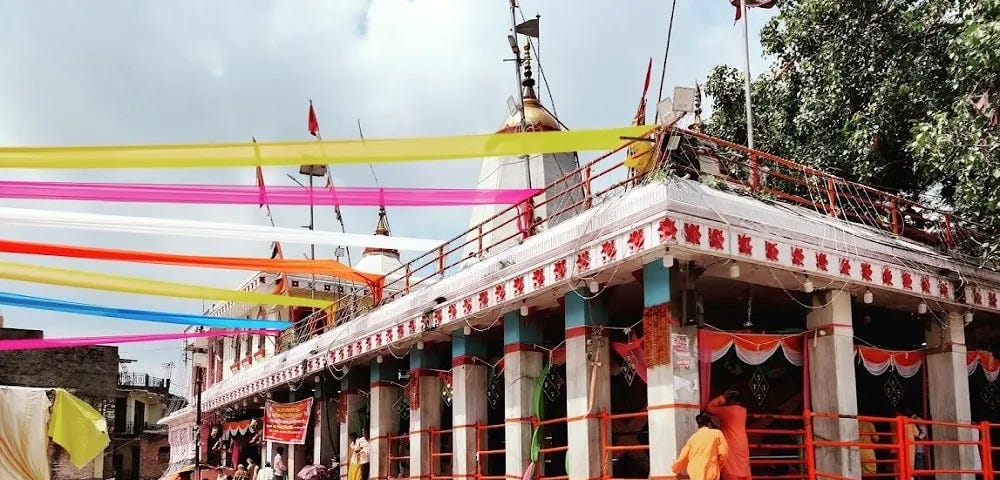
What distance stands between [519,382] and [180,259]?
252 inches

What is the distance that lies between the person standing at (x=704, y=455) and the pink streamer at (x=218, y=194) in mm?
6264

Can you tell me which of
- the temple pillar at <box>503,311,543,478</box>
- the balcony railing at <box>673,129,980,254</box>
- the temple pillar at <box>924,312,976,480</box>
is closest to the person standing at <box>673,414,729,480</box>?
the balcony railing at <box>673,129,980,254</box>

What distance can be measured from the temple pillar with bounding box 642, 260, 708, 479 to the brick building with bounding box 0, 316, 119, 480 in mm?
27690

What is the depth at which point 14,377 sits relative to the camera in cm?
3434

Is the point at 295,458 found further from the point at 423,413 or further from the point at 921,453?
the point at 921,453

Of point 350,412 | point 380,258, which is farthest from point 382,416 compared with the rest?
point 380,258

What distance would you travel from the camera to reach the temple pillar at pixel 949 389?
13.5m

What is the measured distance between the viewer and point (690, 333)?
454 inches

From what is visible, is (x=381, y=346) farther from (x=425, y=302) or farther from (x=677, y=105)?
(x=677, y=105)

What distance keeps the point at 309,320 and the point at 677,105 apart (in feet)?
48.7

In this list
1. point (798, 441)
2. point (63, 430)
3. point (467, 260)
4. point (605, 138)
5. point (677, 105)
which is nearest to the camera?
point (63, 430)

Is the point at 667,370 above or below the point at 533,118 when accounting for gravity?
below

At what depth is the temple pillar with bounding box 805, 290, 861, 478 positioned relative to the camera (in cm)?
1205

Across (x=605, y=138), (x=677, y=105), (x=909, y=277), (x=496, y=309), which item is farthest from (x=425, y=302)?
(x=909, y=277)
